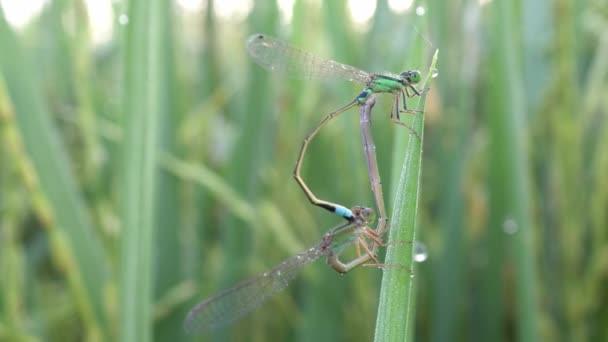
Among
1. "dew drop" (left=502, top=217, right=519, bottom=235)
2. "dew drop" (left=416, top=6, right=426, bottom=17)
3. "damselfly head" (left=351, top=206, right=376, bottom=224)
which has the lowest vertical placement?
"damselfly head" (left=351, top=206, right=376, bottom=224)

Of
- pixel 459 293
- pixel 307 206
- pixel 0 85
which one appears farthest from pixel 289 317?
pixel 0 85

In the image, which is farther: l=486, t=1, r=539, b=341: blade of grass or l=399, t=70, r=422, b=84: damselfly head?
l=486, t=1, r=539, b=341: blade of grass

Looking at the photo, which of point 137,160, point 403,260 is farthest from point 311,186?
point 403,260

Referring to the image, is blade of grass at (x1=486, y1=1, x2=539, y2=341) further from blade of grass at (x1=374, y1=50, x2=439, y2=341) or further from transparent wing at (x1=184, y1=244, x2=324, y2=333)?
blade of grass at (x1=374, y1=50, x2=439, y2=341)

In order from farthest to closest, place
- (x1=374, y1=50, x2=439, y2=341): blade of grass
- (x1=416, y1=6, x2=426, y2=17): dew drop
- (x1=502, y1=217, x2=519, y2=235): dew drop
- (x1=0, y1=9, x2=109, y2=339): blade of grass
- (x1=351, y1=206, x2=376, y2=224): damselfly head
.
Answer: (x1=502, y1=217, x2=519, y2=235): dew drop, (x1=0, y1=9, x2=109, y2=339): blade of grass, (x1=351, y1=206, x2=376, y2=224): damselfly head, (x1=416, y1=6, x2=426, y2=17): dew drop, (x1=374, y1=50, x2=439, y2=341): blade of grass

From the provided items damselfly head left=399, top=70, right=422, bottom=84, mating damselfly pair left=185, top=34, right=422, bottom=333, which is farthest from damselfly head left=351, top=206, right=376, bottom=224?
damselfly head left=399, top=70, right=422, bottom=84

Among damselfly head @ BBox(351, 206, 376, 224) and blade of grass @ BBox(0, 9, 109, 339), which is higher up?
blade of grass @ BBox(0, 9, 109, 339)

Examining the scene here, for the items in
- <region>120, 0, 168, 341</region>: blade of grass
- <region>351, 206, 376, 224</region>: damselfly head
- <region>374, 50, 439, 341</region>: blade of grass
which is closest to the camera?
<region>374, 50, 439, 341</region>: blade of grass
